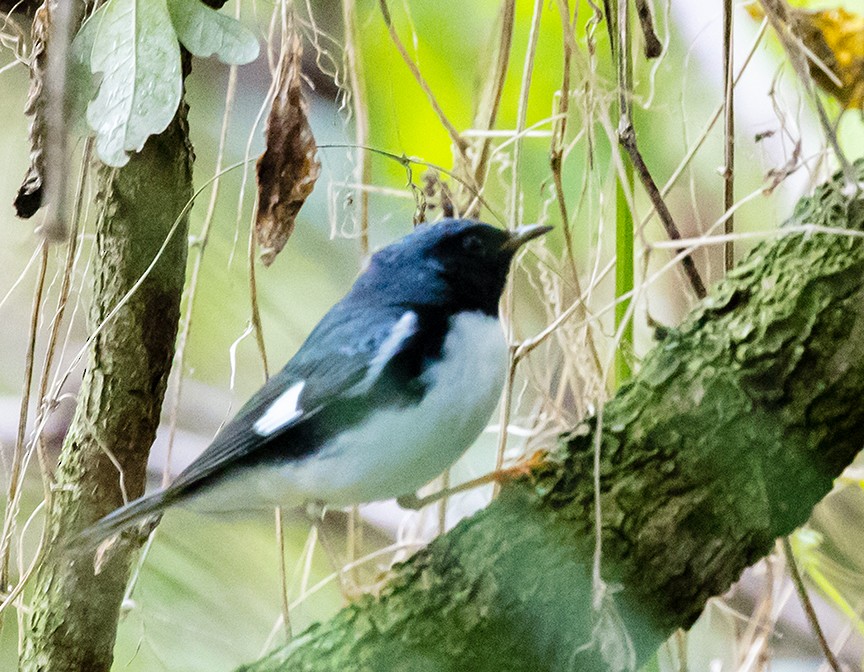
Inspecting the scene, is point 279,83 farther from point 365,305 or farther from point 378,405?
point 378,405

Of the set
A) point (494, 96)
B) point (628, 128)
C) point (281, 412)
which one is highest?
point (494, 96)

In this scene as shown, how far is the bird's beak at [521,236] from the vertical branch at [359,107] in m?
0.23

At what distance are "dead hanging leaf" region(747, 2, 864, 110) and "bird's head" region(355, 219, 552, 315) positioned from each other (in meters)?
0.44

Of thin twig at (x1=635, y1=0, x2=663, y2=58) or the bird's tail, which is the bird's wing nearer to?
the bird's tail

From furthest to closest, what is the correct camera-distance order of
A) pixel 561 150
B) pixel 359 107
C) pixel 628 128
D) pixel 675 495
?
pixel 359 107
pixel 561 150
pixel 628 128
pixel 675 495

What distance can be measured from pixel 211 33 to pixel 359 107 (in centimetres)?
24

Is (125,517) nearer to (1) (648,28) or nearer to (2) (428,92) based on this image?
(2) (428,92)

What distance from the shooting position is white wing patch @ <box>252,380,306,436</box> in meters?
0.89

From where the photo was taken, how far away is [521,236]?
0.95m

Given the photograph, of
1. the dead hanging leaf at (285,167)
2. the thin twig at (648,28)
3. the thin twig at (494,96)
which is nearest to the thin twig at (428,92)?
the thin twig at (494,96)

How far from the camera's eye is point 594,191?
3.90ft

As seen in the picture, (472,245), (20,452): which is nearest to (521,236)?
(472,245)

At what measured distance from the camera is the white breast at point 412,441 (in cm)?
86

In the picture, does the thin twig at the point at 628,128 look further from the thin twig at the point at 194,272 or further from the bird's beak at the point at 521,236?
→ the thin twig at the point at 194,272
